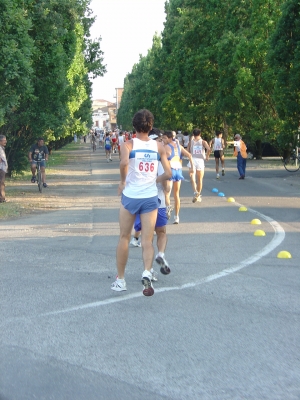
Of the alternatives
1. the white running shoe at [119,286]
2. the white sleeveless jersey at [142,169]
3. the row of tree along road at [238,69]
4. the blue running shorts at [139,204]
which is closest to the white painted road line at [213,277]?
the white running shoe at [119,286]

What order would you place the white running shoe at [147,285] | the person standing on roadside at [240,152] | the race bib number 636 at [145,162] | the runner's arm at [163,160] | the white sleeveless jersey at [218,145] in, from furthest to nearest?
the white sleeveless jersey at [218,145] → the person standing on roadside at [240,152] → the runner's arm at [163,160] → the race bib number 636 at [145,162] → the white running shoe at [147,285]

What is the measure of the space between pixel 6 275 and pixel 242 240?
4.33m

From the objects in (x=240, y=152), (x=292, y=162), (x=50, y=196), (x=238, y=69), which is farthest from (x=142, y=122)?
(x=238, y=69)

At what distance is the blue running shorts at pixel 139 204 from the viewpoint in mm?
7562

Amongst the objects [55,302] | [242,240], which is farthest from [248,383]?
[242,240]

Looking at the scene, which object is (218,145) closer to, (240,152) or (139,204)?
(240,152)

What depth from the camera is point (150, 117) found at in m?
7.59

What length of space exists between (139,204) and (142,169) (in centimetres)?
35

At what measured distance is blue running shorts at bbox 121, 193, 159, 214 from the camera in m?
7.56

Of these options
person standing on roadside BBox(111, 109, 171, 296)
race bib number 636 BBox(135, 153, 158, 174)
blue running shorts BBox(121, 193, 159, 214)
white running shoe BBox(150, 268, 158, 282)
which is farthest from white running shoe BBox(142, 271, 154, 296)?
race bib number 636 BBox(135, 153, 158, 174)

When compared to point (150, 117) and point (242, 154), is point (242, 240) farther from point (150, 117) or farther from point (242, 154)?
point (242, 154)

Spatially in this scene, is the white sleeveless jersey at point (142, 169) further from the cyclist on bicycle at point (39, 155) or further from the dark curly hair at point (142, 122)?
the cyclist on bicycle at point (39, 155)

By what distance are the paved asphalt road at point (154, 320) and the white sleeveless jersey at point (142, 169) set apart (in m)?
1.06

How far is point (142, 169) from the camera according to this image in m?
7.54
